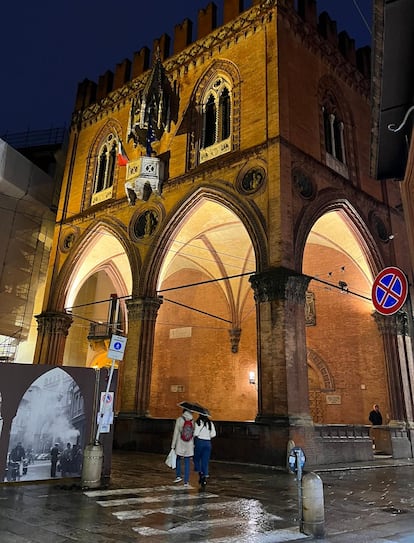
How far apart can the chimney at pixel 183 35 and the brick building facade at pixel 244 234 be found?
0.29 feet

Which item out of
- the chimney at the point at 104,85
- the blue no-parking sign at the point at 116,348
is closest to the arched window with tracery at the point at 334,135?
the chimney at the point at 104,85

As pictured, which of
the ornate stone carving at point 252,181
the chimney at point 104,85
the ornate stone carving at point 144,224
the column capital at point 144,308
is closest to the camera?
the ornate stone carving at point 252,181

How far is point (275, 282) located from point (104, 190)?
890 cm

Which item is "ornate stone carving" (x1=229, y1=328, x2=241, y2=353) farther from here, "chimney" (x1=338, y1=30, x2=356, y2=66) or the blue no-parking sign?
the blue no-parking sign

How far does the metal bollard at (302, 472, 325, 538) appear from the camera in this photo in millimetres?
4184

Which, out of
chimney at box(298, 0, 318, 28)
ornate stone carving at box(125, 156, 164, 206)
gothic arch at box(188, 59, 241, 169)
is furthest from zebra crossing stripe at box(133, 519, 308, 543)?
chimney at box(298, 0, 318, 28)

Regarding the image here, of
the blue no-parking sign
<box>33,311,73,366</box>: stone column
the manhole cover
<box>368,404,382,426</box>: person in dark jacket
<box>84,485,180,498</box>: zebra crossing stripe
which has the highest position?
<box>33,311,73,366</box>: stone column

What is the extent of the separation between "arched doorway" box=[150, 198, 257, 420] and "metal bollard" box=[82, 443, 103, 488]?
33.3ft

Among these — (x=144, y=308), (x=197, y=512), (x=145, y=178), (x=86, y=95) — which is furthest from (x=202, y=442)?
(x=86, y=95)

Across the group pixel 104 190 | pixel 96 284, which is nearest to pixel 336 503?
pixel 104 190

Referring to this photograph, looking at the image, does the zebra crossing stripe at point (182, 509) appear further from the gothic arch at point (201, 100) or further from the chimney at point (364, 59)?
the chimney at point (364, 59)

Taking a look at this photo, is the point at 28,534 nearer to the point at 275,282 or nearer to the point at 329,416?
the point at 275,282

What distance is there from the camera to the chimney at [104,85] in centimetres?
1908

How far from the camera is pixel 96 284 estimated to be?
2164cm
